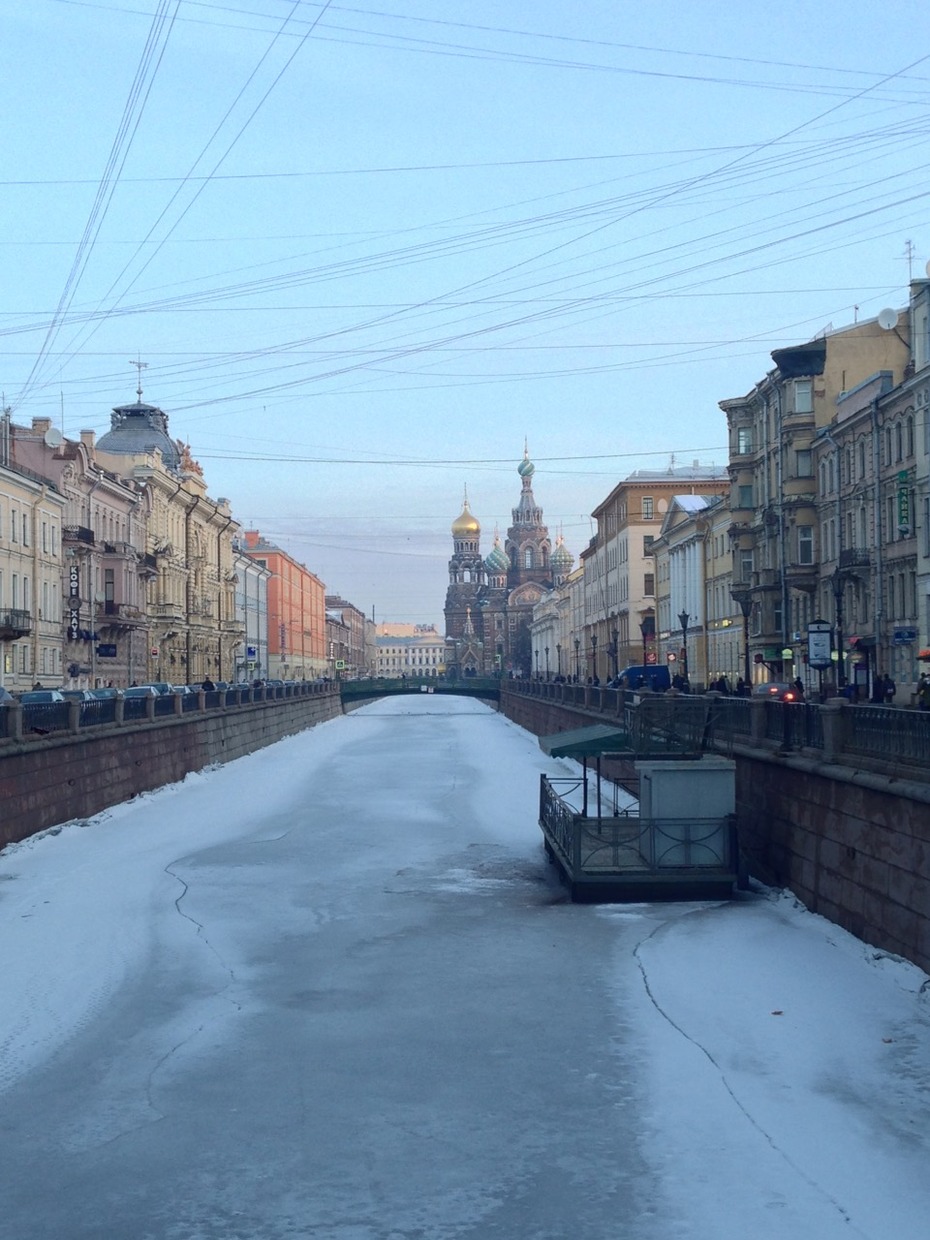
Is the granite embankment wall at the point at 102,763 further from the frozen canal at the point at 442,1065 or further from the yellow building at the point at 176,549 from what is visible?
the yellow building at the point at 176,549

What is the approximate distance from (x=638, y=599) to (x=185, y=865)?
262ft

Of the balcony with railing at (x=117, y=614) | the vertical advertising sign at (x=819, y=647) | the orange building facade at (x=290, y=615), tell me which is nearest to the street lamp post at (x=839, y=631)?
the vertical advertising sign at (x=819, y=647)

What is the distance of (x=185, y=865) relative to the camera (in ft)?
84.8

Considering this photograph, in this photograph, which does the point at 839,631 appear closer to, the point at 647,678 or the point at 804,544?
the point at 647,678

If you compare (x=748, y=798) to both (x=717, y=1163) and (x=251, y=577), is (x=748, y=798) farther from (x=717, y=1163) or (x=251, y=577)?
(x=251, y=577)

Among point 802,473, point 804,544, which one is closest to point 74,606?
point 804,544

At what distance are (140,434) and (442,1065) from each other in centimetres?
7877

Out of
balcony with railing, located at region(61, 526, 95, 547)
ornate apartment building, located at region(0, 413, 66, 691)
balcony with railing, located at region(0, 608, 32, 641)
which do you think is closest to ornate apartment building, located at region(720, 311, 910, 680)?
balcony with railing, located at region(0, 608, 32, 641)

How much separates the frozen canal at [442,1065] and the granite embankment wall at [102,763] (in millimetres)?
3256

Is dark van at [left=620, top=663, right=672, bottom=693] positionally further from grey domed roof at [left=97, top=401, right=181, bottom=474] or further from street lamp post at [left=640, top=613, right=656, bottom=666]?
grey domed roof at [left=97, top=401, right=181, bottom=474]

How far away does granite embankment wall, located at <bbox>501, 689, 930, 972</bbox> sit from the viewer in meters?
15.6

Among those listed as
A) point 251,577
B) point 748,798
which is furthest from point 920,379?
point 251,577

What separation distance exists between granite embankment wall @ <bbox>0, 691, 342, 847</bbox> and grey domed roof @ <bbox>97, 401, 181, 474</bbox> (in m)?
31.4

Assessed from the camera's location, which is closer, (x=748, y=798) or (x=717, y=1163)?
(x=717, y=1163)
